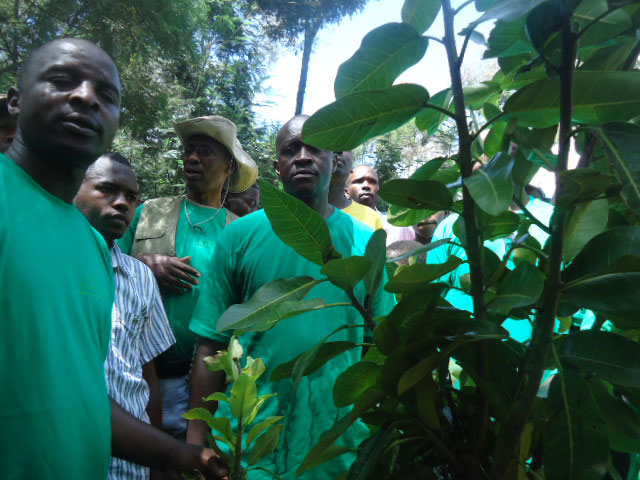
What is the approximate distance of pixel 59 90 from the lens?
1.44 metres

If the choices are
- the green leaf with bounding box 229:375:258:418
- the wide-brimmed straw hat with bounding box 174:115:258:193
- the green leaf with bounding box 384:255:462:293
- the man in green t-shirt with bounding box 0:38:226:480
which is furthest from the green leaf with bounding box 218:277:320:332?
the wide-brimmed straw hat with bounding box 174:115:258:193

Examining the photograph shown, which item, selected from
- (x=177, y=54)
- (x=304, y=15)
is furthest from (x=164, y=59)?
(x=304, y=15)

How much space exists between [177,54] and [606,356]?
28.2 ft

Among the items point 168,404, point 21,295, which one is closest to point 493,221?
point 21,295

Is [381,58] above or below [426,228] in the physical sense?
below

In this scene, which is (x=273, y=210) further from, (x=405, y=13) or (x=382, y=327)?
(x=405, y=13)

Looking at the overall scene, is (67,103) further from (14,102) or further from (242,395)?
A: (242,395)

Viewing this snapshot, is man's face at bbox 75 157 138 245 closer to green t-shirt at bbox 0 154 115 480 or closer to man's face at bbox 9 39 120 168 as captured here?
man's face at bbox 9 39 120 168

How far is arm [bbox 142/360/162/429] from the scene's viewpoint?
7.89 ft

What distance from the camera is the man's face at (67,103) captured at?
138 centimetres

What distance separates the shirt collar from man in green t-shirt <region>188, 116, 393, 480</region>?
512 mm

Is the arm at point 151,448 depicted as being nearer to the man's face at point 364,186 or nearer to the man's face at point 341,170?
the man's face at point 341,170

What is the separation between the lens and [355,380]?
929 millimetres

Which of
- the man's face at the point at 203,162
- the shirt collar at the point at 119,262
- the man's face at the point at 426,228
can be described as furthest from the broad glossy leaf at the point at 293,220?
the man's face at the point at 426,228
